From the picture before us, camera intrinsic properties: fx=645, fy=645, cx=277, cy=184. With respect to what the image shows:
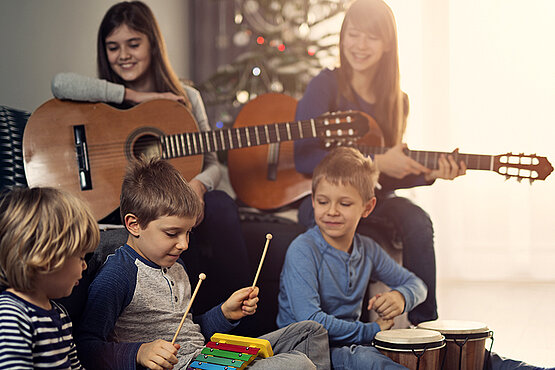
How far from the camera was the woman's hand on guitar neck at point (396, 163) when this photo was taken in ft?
7.59

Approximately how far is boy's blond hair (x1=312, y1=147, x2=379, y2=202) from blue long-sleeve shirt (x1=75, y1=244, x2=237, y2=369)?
68cm

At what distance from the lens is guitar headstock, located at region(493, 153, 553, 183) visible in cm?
217

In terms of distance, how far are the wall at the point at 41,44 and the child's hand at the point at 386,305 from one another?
151 centimetres

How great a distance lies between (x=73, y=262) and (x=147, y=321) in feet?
1.11

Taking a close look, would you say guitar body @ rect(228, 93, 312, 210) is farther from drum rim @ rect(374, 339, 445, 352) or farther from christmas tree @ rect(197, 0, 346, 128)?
drum rim @ rect(374, 339, 445, 352)

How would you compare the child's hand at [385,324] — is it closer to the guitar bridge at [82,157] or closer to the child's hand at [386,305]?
the child's hand at [386,305]

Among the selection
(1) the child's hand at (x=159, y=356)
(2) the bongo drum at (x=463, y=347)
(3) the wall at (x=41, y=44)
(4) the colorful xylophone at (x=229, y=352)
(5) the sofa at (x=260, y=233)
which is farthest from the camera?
(3) the wall at (x=41, y=44)

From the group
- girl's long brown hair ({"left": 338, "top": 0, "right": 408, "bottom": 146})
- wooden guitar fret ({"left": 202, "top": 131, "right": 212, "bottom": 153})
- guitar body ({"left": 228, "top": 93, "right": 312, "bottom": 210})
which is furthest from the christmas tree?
wooden guitar fret ({"left": 202, "top": 131, "right": 212, "bottom": 153})

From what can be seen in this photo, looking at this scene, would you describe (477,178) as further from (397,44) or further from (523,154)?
(397,44)

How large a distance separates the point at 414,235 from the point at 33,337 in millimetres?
1442

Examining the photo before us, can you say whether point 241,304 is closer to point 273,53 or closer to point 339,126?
point 339,126

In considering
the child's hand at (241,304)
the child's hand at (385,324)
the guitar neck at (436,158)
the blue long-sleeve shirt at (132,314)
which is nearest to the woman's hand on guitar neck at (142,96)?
the guitar neck at (436,158)

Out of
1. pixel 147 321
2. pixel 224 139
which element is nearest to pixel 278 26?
pixel 224 139

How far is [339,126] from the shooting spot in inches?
88.6
